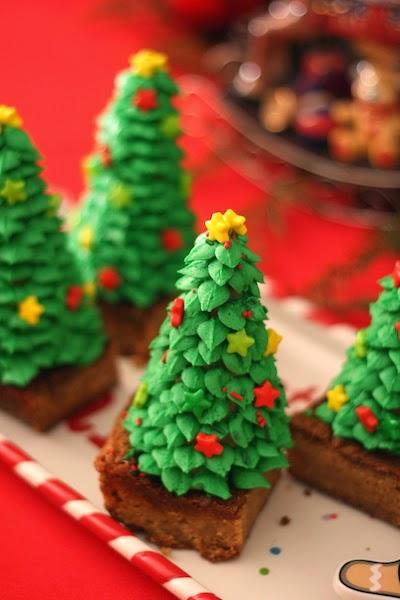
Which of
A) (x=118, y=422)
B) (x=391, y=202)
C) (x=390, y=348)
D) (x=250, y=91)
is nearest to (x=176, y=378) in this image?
(x=118, y=422)

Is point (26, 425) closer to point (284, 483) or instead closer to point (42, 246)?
point (42, 246)

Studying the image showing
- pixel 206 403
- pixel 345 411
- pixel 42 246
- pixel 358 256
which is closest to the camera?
pixel 206 403

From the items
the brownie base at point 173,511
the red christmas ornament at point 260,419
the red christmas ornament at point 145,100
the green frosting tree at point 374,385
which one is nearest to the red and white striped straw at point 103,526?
the brownie base at point 173,511

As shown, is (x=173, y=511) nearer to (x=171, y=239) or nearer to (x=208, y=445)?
(x=208, y=445)

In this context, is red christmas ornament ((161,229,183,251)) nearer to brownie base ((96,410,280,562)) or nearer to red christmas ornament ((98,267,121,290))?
red christmas ornament ((98,267,121,290))

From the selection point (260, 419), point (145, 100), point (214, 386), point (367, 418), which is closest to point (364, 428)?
point (367, 418)
